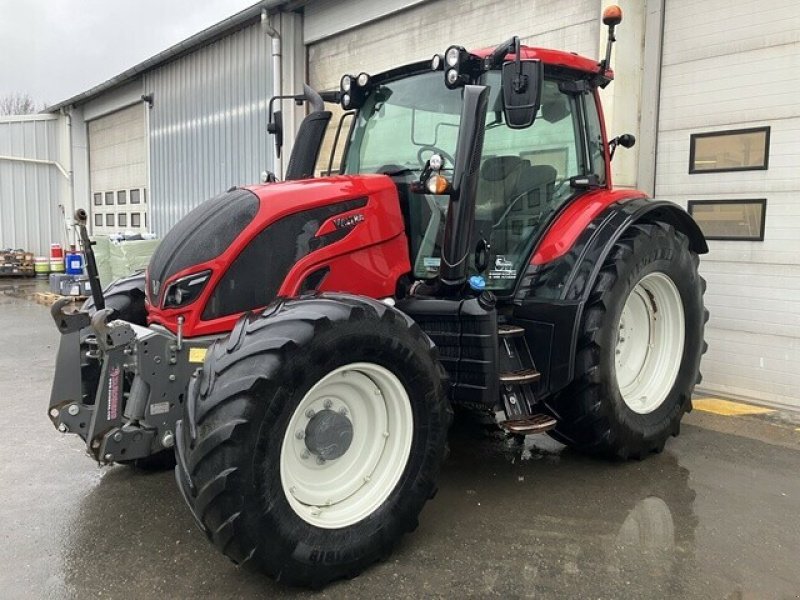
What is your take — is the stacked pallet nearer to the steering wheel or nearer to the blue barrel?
the blue barrel

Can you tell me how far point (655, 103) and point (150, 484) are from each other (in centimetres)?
498

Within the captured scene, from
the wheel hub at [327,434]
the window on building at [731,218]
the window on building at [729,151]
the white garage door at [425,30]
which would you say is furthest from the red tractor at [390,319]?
the white garage door at [425,30]

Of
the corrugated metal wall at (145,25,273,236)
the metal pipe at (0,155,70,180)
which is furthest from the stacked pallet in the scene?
the corrugated metal wall at (145,25,273,236)

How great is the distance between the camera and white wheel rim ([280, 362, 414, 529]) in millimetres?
2727

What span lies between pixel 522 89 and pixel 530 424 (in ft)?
5.22

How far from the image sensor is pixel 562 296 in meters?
3.63

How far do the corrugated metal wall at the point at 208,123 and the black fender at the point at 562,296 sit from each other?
7.57 m

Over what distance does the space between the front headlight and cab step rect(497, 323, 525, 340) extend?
1443 mm

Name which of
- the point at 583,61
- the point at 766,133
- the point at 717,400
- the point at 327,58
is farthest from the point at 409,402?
the point at 327,58

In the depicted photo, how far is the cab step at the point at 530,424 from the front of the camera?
3.31m

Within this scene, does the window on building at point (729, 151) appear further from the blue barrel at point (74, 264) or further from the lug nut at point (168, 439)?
the blue barrel at point (74, 264)

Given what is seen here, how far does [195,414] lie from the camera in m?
2.45

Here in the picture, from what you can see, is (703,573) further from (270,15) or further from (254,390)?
(270,15)

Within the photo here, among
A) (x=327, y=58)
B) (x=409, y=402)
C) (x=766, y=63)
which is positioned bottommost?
(x=409, y=402)
